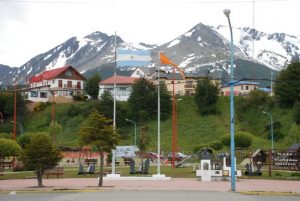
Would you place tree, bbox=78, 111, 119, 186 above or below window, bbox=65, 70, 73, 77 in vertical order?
below

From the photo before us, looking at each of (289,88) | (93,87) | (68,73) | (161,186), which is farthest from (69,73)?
(161,186)

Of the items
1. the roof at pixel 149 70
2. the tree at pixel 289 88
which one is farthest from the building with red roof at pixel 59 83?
the tree at pixel 289 88

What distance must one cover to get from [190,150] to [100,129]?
168 feet

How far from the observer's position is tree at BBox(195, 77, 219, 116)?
96.8 m

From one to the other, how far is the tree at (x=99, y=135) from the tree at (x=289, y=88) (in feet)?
211

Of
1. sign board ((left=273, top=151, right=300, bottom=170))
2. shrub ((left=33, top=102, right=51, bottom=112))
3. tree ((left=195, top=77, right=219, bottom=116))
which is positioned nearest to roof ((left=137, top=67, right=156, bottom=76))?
shrub ((left=33, top=102, right=51, bottom=112))

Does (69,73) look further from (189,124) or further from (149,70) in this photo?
(189,124)

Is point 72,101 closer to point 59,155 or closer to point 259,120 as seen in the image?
point 259,120

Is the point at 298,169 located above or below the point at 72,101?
below

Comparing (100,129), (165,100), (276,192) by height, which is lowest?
(276,192)

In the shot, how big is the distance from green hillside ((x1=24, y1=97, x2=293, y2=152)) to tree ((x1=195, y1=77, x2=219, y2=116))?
1.38 meters

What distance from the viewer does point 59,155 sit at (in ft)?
109

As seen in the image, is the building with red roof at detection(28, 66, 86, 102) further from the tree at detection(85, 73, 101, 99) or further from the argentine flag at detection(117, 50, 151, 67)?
the argentine flag at detection(117, 50, 151, 67)

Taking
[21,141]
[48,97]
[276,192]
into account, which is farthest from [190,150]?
[276,192]
